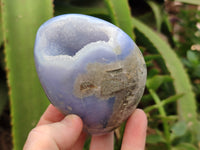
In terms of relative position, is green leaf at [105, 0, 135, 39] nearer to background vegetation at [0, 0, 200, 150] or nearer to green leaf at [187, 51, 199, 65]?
background vegetation at [0, 0, 200, 150]

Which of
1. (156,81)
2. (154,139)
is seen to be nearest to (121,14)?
(156,81)

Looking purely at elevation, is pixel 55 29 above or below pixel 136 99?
above

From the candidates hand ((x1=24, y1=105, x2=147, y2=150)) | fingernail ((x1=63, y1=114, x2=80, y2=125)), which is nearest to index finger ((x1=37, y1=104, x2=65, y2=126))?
hand ((x1=24, y1=105, x2=147, y2=150))

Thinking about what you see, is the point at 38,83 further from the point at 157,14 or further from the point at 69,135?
the point at 157,14

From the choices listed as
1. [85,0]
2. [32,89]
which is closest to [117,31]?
[32,89]

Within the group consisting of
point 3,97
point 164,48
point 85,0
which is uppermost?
point 85,0

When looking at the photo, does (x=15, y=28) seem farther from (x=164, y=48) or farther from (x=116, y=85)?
(x=164, y=48)
